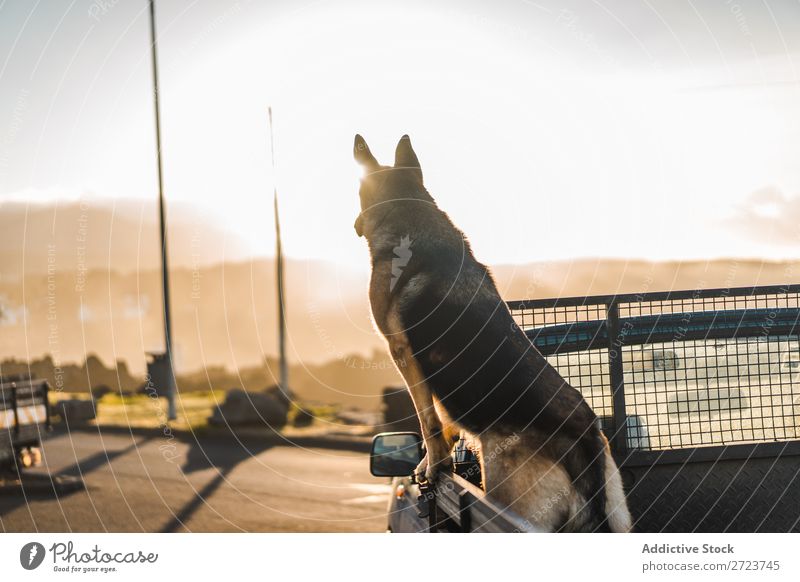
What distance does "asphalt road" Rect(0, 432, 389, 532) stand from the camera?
948 cm

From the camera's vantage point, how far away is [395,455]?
438 cm

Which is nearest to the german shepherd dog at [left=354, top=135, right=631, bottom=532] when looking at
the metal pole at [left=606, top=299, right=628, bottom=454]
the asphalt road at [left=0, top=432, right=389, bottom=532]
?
the metal pole at [left=606, top=299, right=628, bottom=454]

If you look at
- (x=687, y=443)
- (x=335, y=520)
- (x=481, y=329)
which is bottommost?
(x=335, y=520)

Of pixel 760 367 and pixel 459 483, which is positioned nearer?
pixel 459 483

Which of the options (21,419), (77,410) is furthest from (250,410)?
(21,419)

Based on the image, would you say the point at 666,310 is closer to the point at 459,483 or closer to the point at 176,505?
the point at 459,483

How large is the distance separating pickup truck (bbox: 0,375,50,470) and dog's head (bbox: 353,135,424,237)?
7457mm

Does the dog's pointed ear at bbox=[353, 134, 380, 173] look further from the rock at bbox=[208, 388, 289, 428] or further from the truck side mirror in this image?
the rock at bbox=[208, 388, 289, 428]

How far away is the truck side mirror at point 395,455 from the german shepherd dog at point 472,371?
0.07 meters

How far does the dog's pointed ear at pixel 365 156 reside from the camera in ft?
18.5

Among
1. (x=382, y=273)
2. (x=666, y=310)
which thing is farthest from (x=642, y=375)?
(x=382, y=273)
